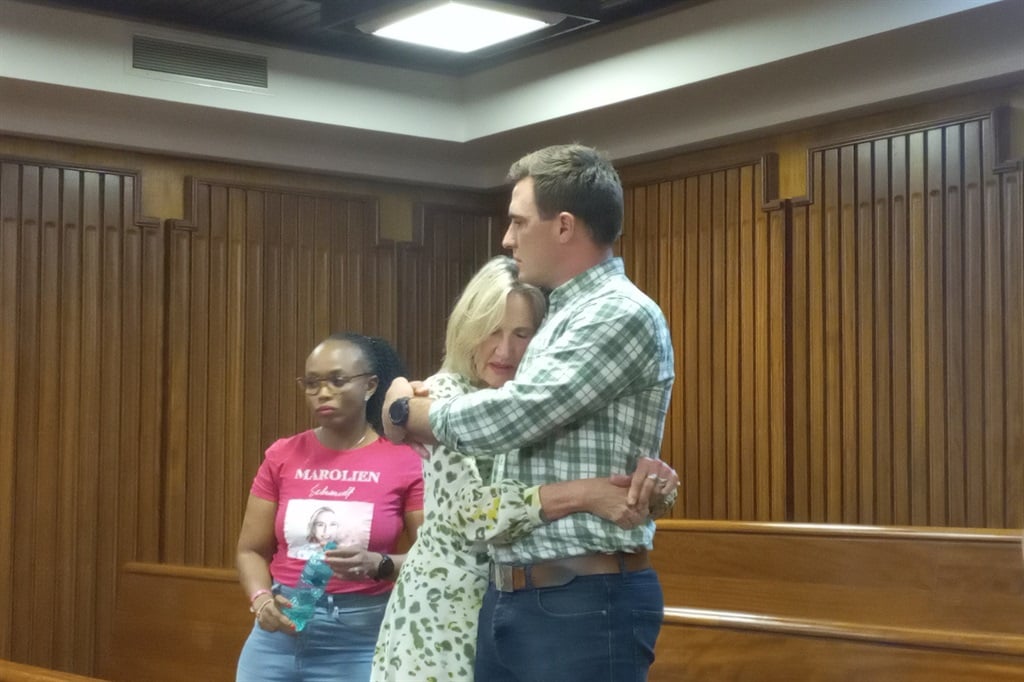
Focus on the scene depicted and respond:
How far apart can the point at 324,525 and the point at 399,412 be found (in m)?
0.98

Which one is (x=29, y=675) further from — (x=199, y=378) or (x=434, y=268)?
(x=434, y=268)

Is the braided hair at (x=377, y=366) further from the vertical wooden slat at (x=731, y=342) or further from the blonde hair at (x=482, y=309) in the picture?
the vertical wooden slat at (x=731, y=342)

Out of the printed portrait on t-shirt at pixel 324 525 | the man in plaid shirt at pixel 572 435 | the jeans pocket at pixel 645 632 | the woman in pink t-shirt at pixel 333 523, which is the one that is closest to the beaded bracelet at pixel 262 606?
the woman in pink t-shirt at pixel 333 523

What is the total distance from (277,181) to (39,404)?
1.54 metres

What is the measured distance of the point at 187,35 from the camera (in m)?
5.49

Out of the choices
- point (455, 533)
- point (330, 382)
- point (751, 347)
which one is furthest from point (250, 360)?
point (455, 533)

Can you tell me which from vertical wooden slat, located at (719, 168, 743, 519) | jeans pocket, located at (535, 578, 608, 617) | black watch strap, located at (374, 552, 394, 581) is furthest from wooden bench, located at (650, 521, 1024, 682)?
vertical wooden slat, located at (719, 168, 743, 519)

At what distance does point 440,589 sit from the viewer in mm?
2148

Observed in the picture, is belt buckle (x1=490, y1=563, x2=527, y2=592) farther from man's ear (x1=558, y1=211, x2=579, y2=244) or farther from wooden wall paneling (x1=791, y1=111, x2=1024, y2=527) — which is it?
wooden wall paneling (x1=791, y1=111, x2=1024, y2=527)

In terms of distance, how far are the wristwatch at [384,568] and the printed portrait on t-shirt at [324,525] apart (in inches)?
3.1

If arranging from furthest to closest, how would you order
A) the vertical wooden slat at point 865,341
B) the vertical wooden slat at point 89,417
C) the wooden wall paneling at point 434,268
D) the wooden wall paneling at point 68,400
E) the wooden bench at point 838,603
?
the wooden wall paneling at point 434,268
the vertical wooden slat at point 89,417
the wooden wall paneling at point 68,400
the vertical wooden slat at point 865,341
the wooden bench at point 838,603

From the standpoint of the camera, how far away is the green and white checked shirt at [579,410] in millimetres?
1839

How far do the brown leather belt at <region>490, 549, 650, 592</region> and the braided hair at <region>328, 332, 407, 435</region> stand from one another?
1217 mm

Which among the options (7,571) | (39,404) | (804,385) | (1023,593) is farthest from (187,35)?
(1023,593)
